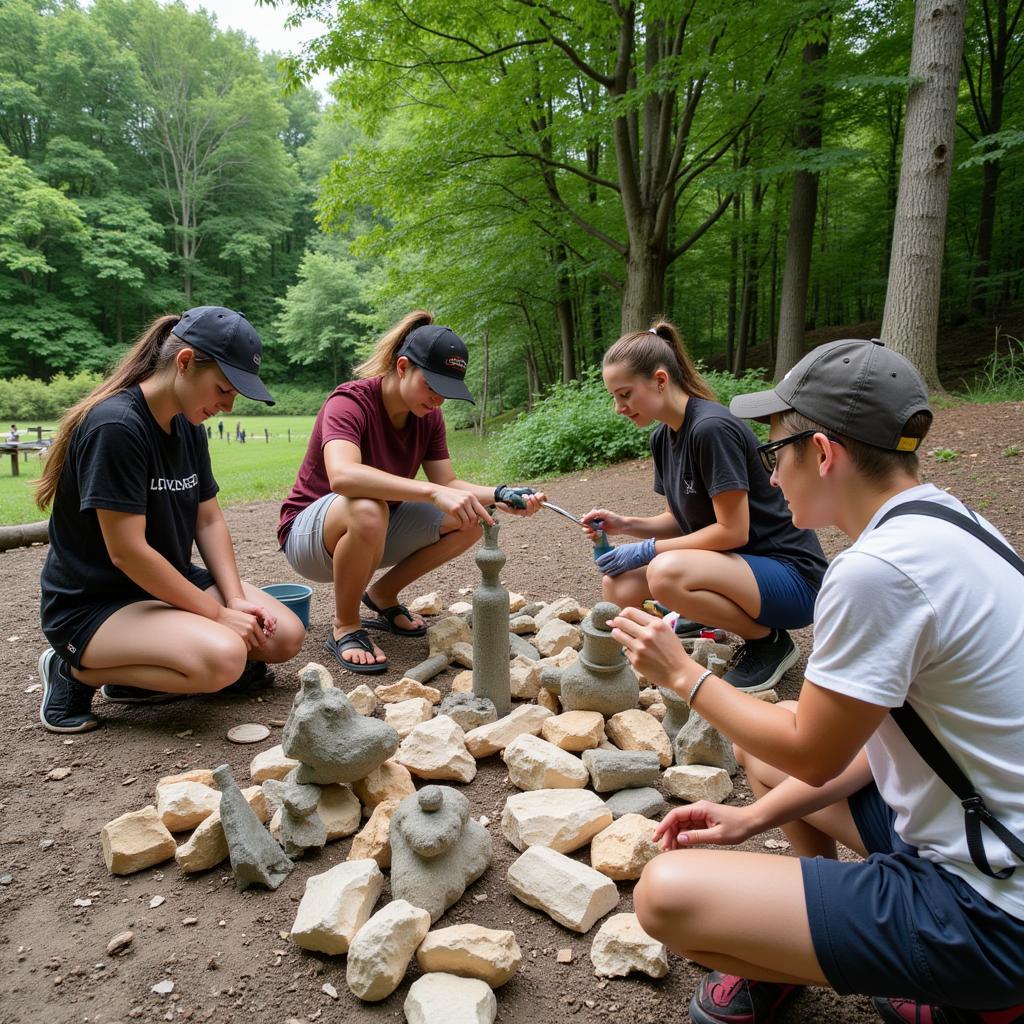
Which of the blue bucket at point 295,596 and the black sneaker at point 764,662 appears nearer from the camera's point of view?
the black sneaker at point 764,662

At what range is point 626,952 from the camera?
4.87 feet

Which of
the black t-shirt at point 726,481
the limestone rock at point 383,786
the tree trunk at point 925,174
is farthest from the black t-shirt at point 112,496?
the tree trunk at point 925,174

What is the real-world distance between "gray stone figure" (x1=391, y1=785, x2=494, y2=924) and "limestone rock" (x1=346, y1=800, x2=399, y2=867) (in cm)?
8

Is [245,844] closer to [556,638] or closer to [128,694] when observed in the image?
[128,694]

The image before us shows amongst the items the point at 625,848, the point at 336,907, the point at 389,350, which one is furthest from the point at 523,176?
the point at 336,907

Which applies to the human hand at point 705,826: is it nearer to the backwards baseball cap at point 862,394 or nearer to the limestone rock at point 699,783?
the limestone rock at point 699,783

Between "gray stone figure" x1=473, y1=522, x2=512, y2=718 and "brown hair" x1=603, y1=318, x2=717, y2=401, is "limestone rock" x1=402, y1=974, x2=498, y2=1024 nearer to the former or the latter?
"gray stone figure" x1=473, y1=522, x2=512, y2=718

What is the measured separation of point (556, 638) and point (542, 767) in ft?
3.24

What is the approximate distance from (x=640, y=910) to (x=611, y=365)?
6.10ft

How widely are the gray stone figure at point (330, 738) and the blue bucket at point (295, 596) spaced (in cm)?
→ 123

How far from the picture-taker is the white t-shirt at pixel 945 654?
1049mm

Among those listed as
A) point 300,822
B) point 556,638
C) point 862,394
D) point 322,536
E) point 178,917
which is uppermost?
point 862,394

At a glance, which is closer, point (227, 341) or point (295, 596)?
point (227, 341)

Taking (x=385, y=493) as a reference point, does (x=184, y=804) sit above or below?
below
